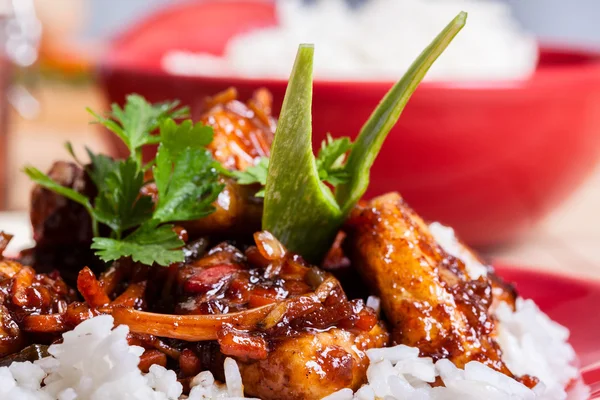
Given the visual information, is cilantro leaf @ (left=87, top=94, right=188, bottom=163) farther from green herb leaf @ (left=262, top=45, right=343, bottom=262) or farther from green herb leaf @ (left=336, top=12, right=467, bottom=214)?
green herb leaf @ (left=336, top=12, right=467, bottom=214)

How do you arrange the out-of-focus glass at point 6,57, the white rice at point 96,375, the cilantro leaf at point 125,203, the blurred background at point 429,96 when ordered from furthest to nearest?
1. the out-of-focus glass at point 6,57
2. the blurred background at point 429,96
3. the cilantro leaf at point 125,203
4. the white rice at point 96,375

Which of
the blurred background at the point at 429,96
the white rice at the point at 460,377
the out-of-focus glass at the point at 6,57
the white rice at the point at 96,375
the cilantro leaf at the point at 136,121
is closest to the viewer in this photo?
the white rice at the point at 96,375

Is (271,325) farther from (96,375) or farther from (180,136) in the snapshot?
(180,136)

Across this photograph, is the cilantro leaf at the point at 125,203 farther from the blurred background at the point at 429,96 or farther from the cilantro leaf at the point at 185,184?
the blurred background at the point at 429,96

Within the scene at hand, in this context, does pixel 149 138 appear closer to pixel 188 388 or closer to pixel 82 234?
pixel 82 234

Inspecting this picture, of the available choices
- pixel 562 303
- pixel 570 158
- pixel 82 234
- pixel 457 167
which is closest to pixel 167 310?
pixel 82 234

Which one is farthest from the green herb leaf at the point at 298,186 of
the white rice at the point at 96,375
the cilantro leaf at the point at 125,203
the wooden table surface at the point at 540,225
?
the wooden table surface at the point at 540,225
